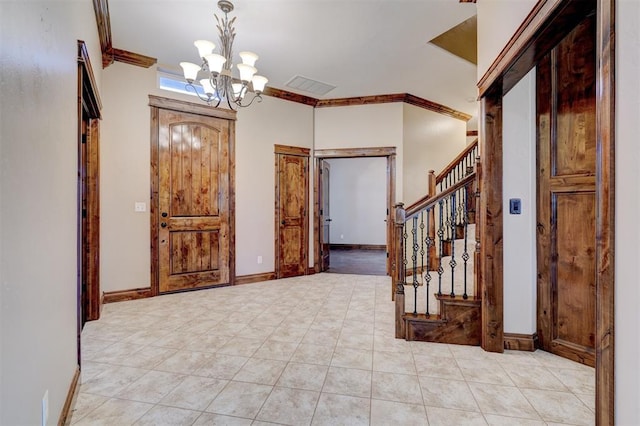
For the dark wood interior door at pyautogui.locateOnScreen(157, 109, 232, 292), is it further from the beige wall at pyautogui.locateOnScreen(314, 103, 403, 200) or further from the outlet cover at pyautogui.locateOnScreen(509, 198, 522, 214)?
→ the outlet cover at pyautogui.locateOnScreen(509, 198, 522, 214)

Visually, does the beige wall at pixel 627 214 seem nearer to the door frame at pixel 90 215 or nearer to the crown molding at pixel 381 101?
the door frame at pixel 90 215

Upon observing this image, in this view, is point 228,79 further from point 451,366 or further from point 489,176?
point 451,366

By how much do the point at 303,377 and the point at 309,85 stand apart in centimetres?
412

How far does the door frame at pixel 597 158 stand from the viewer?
1031mm

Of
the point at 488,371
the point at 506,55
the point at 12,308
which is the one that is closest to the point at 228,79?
the point at 506,55

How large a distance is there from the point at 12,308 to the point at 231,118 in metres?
4.07

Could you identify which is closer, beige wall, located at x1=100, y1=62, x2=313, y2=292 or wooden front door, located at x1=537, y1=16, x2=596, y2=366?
wooden front door, located at x1=537, y1=16, x2=596, y2=366

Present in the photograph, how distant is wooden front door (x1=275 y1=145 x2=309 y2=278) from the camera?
17.2 ft

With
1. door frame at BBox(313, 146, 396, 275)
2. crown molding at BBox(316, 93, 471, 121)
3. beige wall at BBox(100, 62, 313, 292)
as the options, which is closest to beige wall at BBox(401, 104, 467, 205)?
crown molding at BBox(316, 93, 471, 121)

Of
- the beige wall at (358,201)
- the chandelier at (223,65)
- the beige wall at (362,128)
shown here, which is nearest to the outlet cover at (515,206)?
the chandelier at (223,65)

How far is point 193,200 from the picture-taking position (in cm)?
441

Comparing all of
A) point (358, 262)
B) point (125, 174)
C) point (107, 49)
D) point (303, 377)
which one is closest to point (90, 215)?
point (125, 174)

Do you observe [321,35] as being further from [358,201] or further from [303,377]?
[358,201]

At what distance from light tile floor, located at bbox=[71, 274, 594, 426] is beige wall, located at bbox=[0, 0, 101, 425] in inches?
17.6
